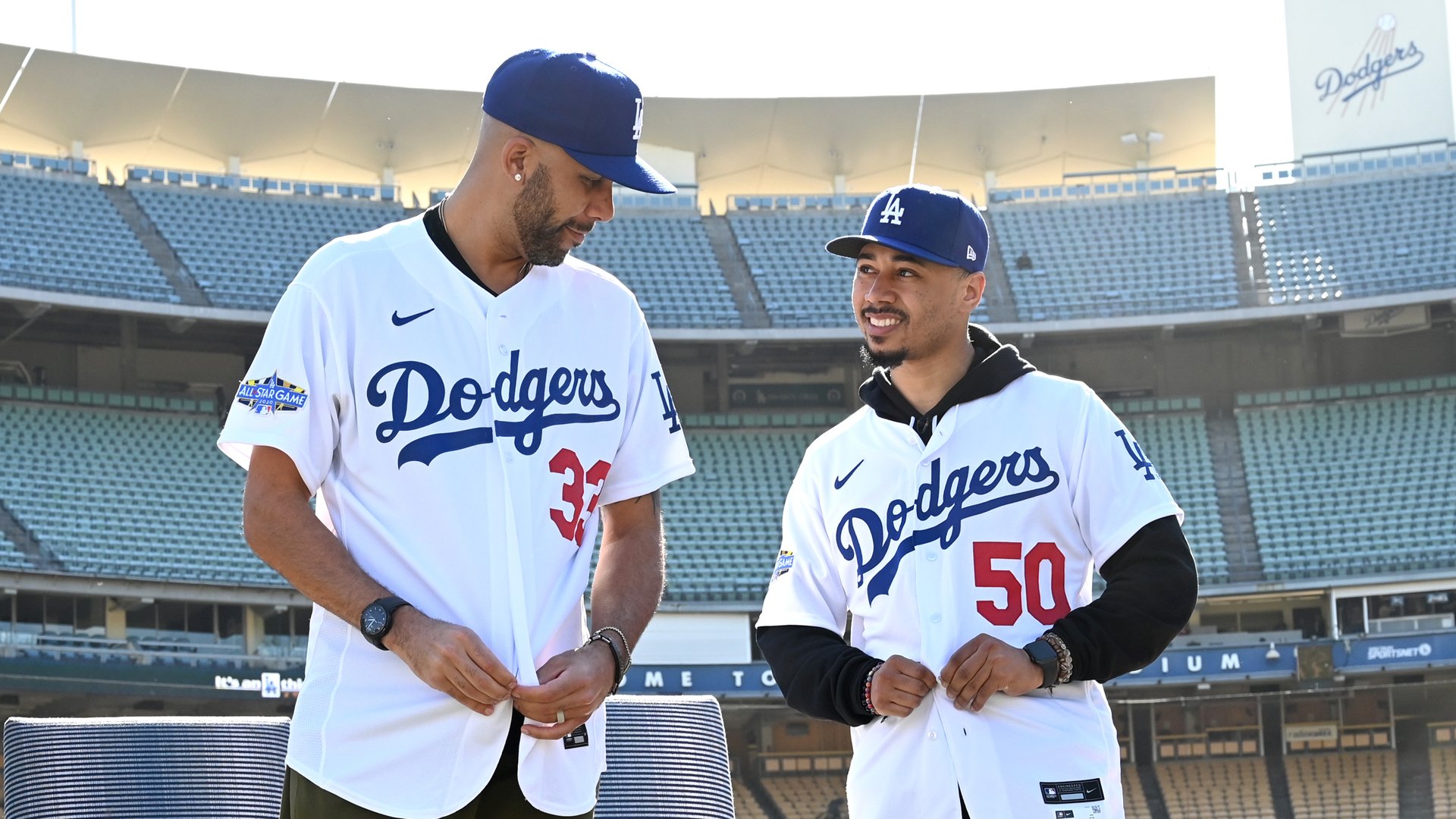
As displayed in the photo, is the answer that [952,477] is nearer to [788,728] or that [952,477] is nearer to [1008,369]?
[1008,369]

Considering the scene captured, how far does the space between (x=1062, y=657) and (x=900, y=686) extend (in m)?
0.36

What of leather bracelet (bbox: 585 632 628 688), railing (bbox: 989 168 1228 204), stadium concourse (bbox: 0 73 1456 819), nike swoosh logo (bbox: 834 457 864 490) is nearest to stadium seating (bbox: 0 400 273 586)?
stadium concourse (bbox: 0 73 1456 819)

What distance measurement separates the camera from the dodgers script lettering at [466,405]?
2703 millimetres

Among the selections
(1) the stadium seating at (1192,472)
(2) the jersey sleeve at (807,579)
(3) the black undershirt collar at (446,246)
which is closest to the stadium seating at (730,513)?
(1) the stadium seating at (1192,472)

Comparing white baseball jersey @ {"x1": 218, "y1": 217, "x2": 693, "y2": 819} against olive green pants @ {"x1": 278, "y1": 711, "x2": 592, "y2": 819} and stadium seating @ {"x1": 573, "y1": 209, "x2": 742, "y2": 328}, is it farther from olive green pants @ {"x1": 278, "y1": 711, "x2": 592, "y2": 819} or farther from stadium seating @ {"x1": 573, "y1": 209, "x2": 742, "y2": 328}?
stadium seating @ {"x1": 573, "y1": 209, "x2": 742, "y2": 328}

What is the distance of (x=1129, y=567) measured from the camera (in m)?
3.56

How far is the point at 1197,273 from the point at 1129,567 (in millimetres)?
27360

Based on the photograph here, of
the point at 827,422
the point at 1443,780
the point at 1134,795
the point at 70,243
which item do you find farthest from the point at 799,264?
the point at 1443,780

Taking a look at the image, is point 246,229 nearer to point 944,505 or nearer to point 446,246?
point 944,505

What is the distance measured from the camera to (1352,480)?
27438 millimetres

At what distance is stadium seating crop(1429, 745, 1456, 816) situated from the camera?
2311 cm

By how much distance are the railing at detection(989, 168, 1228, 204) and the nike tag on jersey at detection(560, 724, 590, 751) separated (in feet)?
99.2

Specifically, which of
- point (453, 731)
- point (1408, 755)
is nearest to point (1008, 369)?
point (453, 731)

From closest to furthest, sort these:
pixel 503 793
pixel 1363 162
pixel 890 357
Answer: pixel 503 793 → pixel 890 357 → pixel 1363 162
